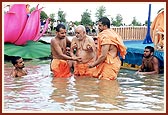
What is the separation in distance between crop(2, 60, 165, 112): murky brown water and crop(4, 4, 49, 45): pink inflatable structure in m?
2.76

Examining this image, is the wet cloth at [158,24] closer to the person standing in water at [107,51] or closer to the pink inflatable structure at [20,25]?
the person standing in water at [107,51]

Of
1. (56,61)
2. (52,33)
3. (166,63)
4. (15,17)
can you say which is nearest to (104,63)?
(56,61)

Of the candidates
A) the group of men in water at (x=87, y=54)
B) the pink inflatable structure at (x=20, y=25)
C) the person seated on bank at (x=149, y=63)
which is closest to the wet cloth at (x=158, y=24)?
the person seated on bank at (x=149, y=63)

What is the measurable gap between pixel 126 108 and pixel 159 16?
15.7 feet

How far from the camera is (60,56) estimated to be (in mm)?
7906

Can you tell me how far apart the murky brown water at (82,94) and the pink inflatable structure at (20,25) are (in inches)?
109

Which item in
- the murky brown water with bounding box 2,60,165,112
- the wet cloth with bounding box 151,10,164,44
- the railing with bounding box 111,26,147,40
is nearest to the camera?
the murky brown water with bounding box 2,60,165,112

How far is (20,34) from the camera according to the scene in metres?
11.4

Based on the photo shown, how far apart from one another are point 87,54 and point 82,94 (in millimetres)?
1776

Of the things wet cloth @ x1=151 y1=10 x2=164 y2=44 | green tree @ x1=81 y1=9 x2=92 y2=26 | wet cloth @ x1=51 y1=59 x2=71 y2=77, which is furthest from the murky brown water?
green tree @ x1=81 y1=9 x2=92 y2=26

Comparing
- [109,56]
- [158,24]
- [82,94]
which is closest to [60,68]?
[109,56]

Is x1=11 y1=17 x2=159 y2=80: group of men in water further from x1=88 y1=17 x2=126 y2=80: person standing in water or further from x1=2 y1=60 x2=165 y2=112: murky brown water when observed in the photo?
x1=2 y1=60 x2=165 y2=112: murky brown water

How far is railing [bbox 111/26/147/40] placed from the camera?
39.2 feet

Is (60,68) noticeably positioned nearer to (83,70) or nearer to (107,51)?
(83,70)
